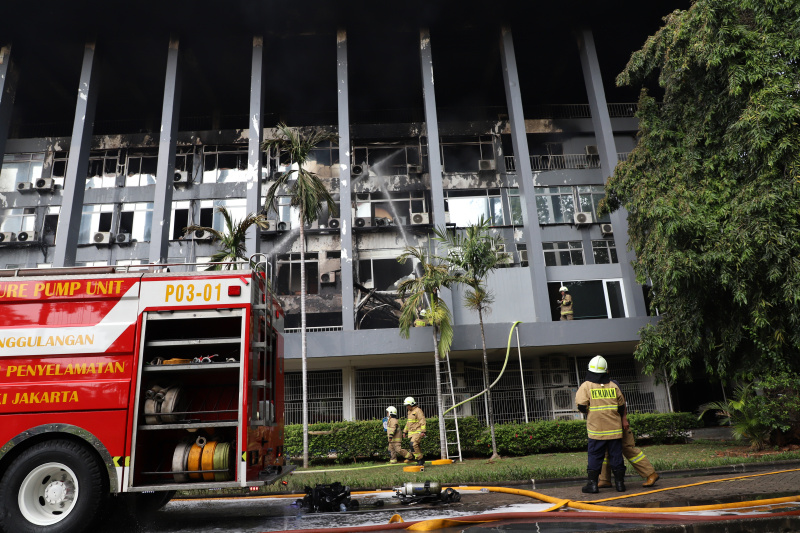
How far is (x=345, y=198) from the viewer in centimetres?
2031

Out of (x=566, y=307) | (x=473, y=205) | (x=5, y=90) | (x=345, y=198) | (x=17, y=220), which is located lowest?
(x=566, y=307)

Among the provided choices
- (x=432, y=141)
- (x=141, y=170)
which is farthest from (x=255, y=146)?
(x=141, y=170)

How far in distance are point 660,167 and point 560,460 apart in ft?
26.6

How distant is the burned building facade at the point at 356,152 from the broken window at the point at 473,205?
0.22 feet

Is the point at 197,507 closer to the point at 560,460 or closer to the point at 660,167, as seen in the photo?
the point at 560,460

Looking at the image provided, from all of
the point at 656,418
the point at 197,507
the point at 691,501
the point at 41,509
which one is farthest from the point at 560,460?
the point at 41,509

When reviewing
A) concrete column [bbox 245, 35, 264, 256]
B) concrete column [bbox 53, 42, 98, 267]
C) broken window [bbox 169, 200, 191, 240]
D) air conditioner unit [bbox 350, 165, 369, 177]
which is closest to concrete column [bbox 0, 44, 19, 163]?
concrete column [bbox 53, 42, 98, 267]

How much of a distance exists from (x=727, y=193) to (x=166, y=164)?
18.7 meters

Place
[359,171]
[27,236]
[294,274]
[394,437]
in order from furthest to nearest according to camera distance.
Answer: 1. [359,171]
2. [27,236]
3. [294,274]
4. [394,437]

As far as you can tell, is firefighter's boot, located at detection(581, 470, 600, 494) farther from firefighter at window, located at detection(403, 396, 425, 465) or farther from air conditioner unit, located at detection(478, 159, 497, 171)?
air conditioner unit, located at detection(478, 159, 497, 171)

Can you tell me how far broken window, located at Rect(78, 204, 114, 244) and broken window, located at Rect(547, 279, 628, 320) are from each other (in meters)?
19.4

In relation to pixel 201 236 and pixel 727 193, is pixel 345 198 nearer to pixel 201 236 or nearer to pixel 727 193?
pixel 201 236

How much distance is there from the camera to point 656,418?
15844 mm

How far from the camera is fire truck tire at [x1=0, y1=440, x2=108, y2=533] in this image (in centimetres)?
546
